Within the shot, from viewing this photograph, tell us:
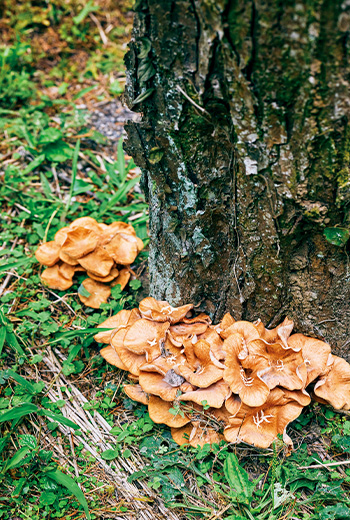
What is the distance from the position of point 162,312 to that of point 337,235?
116 centimetres

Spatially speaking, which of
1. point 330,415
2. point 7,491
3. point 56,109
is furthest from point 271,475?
point 56,109

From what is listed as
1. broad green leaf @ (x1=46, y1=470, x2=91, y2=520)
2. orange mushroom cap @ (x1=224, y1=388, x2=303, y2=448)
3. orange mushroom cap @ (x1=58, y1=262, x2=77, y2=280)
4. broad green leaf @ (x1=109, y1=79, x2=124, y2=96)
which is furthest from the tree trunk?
broad green leaf @ (x1=109, y1=79, x2=124, y2=96)

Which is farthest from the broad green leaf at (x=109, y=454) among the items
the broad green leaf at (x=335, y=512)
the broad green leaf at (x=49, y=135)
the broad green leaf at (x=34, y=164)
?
the broad green leaf at (x=49, y=135)

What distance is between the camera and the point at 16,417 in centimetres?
247

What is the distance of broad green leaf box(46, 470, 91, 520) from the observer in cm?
225

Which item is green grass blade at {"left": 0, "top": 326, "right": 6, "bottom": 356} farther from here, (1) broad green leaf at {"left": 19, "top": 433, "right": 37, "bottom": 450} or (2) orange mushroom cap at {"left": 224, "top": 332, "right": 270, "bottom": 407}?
(2) orange mushroom cap at {"left": 224, "top": 332, "right": 270, "bottom": 407}

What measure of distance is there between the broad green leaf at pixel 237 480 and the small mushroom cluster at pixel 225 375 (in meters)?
0.15

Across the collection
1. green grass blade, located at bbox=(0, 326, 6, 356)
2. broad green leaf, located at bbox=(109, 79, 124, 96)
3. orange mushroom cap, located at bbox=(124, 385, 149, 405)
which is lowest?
orange mushroom cap, located at bbox=(124, 385, 149, 405)

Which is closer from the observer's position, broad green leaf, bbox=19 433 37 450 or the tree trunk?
the tree trunk

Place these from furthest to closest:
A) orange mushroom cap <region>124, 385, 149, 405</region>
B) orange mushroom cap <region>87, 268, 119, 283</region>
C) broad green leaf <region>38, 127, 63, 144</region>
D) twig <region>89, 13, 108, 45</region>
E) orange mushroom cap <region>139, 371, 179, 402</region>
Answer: twig <region>89, 13, 108, 45</region> → broad green leaf <region>38, 127, 63, 144</region> → orange mushroom cap <region>87, 268, 119, 283</region> → orange mushroom cap <region>124, 385, 149, 405</region> → orange mushroom cap <region>139, 371, 179, 402</region>

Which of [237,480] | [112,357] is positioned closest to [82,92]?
[112,357]

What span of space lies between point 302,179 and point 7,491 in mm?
2372

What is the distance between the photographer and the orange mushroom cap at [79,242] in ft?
10.1

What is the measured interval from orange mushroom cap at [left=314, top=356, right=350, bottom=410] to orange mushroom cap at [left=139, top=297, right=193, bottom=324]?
89 cm
